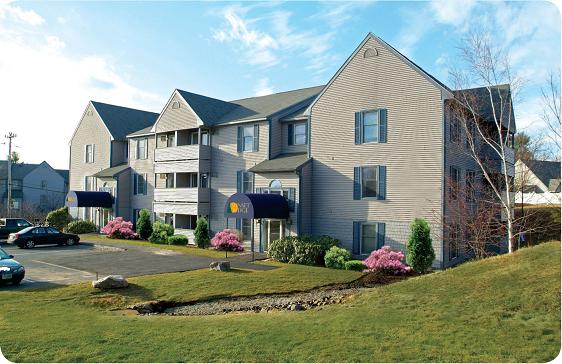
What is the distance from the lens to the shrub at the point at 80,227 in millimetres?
42406

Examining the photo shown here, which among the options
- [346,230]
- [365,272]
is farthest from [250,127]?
[365,272]

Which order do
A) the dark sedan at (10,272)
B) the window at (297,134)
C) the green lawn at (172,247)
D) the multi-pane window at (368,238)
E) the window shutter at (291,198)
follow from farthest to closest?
the window at (297,134) → the green lawn at (172,247) → the window shutter at (291,198) → the multi-pane window at (368,238) → the dark sedan at (10,272)

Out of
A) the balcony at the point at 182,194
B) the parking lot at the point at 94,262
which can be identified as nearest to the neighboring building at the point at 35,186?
the balcony at the point at 182,194

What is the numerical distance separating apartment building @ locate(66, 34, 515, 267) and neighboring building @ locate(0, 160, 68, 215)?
43.6 metres

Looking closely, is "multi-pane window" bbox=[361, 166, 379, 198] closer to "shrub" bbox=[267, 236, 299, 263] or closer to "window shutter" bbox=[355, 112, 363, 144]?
"window shutter" bbox=[355, 112, 363, 144]

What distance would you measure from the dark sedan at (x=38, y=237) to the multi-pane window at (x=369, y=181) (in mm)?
21564

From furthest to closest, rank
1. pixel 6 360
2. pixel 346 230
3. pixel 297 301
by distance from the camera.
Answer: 1. pixel 346 230
2. pixel 297 301
3. pixel 6 360

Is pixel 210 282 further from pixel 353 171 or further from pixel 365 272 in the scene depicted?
pixel 353 171

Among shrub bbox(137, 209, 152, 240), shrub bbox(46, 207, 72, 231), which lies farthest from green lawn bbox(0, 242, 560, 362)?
shrub bbox(46, 207, 72, 231)

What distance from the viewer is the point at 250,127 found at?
3356 cm

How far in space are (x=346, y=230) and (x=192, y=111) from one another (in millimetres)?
16040

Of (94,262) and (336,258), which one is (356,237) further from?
(94,262)

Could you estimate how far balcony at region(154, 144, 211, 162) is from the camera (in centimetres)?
3533

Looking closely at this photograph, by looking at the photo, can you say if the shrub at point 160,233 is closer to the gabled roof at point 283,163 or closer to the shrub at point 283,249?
the gabled roof at point 283,163
